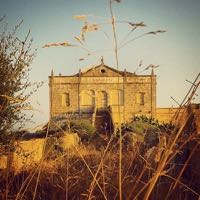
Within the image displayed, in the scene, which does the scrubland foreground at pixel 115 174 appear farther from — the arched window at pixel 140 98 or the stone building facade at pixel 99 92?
the arched window at pixel 140 98

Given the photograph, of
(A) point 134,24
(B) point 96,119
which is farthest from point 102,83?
(A) point 134,24

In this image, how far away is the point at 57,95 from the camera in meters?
38.9

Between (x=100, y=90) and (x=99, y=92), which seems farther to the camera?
(x=100, y=90)

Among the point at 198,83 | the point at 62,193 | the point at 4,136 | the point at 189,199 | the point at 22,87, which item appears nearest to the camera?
the point at 198,83

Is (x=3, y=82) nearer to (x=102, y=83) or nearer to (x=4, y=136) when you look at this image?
(x=4, y=136)

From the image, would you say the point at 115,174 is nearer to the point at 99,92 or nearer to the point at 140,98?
the point at 99,92

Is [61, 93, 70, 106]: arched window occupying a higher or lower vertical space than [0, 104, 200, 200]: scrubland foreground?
higher

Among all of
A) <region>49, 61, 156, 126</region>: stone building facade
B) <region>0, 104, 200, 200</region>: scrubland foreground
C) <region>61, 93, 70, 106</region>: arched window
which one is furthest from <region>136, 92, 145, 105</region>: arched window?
<region>0, 104, 200, 200</region>: scrubland foreground

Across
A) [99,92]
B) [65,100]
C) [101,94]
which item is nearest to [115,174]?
[99,92]

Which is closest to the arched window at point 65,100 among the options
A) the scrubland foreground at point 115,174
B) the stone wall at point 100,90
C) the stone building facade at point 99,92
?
the stone building facade at point 99,92

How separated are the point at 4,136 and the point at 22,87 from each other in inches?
47.9

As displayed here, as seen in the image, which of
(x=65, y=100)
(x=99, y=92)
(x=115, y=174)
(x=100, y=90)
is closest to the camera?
(x=115, y=174)

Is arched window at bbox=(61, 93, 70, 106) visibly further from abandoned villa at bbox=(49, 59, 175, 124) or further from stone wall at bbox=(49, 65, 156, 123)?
Result: stone wall at bbox=(49, 65, 156, 123)

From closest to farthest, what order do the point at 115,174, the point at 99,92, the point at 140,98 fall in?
1. the point at 115,174
2. the point at 99,92
3. the point at 140,98
